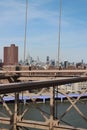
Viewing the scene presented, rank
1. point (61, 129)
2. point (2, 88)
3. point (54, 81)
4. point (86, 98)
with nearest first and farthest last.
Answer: point (2, 88) → point (54, 81) → point (61, 129) → point (86, 98)

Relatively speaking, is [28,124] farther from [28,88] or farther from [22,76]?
[28,88]

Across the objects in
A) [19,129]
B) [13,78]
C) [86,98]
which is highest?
[13,78]

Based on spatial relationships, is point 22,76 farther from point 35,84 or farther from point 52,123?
point 35,84

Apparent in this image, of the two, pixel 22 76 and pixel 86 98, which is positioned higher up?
pixel 22 76

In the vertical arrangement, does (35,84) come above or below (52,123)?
above

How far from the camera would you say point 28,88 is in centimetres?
519

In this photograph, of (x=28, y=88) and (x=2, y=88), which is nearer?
(x=2, y=88)

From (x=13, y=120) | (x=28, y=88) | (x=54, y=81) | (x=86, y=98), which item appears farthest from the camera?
(x=86, y=98)

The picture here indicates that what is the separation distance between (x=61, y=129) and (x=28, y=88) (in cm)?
453

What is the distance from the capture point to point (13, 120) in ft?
33.6

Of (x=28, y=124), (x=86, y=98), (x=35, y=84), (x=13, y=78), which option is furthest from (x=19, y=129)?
(x=86, y=98)

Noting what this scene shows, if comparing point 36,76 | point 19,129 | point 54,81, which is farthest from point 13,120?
point 54,81

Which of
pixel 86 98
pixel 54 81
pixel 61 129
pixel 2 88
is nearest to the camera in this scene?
pixel 2 88

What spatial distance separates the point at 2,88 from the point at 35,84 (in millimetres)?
832
